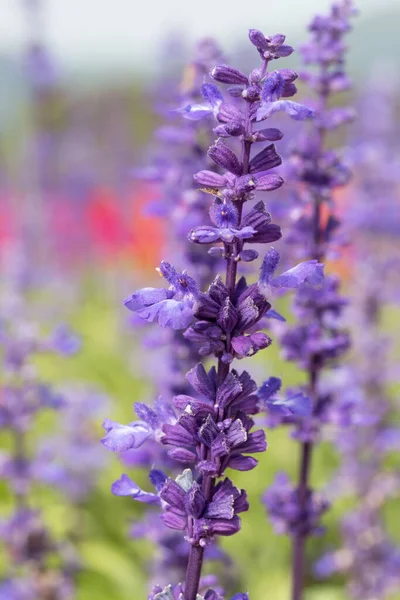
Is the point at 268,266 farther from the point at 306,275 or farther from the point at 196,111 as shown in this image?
the point at 196,111

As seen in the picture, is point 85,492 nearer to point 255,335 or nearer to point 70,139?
point 255,335

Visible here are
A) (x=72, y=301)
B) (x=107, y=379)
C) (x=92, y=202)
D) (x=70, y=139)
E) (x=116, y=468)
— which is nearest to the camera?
(x=116, y=468)

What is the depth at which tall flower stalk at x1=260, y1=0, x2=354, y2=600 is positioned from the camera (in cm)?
296

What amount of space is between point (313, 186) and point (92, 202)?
14.9 m

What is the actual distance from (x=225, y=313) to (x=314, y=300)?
4.00 ft

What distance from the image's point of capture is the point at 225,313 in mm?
1836

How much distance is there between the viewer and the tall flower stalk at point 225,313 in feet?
6.00

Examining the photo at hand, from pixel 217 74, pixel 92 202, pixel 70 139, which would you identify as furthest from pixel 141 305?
pixel 70 139

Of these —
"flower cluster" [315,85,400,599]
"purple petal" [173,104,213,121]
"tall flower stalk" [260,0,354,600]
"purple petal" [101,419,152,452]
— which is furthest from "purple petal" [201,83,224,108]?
"flower cluster" [315,85,400,599]

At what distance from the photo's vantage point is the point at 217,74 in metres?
1.92

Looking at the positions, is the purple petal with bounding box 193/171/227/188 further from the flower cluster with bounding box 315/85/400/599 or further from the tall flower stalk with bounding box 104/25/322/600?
the flower cluster with bounding box 315/85/400/599

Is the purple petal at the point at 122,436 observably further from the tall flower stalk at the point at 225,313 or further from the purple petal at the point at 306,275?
the purple petal at the point at 306,275

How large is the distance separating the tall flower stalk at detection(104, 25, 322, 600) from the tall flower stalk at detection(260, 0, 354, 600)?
105 cm

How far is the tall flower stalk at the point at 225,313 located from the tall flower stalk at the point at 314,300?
1.05m
